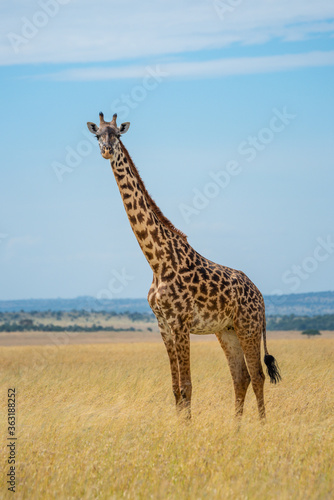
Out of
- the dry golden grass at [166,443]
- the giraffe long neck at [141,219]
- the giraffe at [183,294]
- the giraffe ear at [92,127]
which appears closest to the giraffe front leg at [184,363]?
the giraffe at [183,294]

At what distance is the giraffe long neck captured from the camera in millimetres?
11164

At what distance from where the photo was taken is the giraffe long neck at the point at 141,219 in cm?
1116

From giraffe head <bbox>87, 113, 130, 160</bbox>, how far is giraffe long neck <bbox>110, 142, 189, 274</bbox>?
29 centimetres

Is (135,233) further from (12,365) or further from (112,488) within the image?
(12,365)

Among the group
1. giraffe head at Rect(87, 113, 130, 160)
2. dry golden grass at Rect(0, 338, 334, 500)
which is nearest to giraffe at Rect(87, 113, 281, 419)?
giraffe head at Rect(87, 113, 130, 160)

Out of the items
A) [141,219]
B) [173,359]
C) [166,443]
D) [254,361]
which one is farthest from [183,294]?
[166,443]

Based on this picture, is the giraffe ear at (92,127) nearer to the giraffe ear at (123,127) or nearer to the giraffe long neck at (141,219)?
the giraffe ear at (123,127)

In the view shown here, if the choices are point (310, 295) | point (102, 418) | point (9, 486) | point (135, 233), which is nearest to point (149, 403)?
point (102, 418)

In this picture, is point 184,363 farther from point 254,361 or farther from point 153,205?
point 153,205

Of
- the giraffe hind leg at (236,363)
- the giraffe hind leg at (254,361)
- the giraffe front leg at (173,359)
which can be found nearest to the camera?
the giraffe front leg at (173,359)

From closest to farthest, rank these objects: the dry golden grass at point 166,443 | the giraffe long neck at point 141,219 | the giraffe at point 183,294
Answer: the dry golden grass at point 166,443
the giraffe at point 183,294
the giraffe long neck at point 141,219

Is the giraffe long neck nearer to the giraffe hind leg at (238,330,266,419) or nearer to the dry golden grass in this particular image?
the giraffe hind leg at (238,330,266,419)

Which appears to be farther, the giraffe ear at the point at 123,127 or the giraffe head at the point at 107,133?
the giraffe ear at the point at 123,127

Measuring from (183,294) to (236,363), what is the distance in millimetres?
1860
